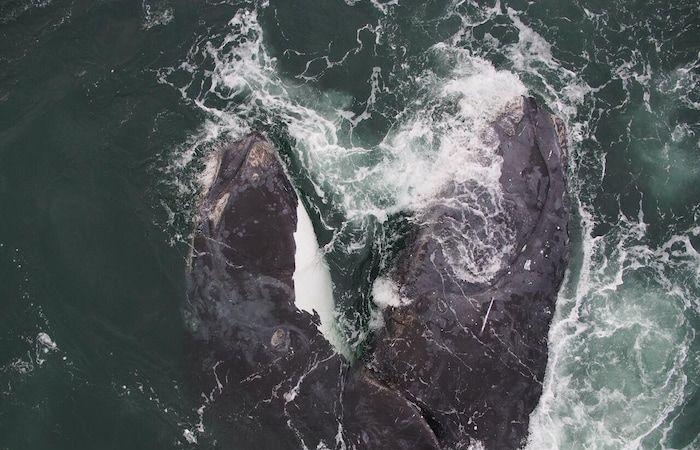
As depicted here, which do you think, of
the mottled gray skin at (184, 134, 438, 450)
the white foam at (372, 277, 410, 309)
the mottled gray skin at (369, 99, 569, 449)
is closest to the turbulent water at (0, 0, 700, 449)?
the white foam at (372, 277, 410, 309)

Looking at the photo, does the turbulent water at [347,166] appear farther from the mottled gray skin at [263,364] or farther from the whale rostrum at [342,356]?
the mottled gray skin at [263,364]

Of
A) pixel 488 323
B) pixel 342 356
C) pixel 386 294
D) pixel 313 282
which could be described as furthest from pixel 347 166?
pixel 488 323

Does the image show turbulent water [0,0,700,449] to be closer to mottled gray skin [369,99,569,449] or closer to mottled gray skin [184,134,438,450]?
mottled gray skin [369,99,569,449]

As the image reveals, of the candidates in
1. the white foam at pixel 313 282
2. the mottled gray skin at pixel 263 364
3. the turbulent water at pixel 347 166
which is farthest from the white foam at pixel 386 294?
the mottled gray skin at pixel 263 364

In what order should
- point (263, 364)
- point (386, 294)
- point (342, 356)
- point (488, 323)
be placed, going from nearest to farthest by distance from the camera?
point (263, 364) → point (488, 323) → point (342, 356) → point (386, 294)

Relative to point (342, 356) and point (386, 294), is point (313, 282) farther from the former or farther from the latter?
point (342, 356)

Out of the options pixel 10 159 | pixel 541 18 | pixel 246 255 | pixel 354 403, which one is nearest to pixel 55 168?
pixel 10 159
